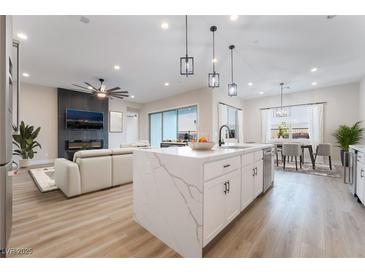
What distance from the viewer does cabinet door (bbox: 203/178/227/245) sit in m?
1.37

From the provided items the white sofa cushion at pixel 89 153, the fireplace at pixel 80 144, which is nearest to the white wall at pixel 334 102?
the white sofa cushion at pixel 89 153

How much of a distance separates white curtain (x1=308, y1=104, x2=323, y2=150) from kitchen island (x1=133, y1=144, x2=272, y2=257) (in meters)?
6.06

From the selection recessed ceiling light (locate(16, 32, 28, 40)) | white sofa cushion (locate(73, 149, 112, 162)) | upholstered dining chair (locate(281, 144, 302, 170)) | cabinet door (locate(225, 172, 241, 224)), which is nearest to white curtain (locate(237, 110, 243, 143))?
upholstered dining chair (locate(281, 144, 302, 170))

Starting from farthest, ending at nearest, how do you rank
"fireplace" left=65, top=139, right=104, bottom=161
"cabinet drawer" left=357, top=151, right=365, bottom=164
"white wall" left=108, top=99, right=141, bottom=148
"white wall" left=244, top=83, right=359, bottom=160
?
"white wall" left=108, top=99, right=141, bottom=148
"fireplace" left=65, top=139, right=104, bottom=161
"white wall" left=244, top=83, right=359, bottom=160
"cabinet drawer" left=357, top=151, right=365, bottom=164

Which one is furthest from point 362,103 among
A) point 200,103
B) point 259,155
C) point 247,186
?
point 247,186

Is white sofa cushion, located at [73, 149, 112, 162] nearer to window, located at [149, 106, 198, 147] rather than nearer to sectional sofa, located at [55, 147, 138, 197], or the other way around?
sectional sofa, located at [55, 147, 138, 197]

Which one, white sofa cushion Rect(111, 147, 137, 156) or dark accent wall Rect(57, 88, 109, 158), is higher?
dark accent wall Rect(57, 88, 109, 158)

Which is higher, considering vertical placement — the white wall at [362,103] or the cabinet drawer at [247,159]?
the white wall at [362,103]

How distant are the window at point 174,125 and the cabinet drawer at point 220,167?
4.88 m

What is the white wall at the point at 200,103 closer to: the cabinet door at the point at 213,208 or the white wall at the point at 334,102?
Answer: the white wall at the point at 334,102

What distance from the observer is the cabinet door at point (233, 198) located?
1707 millimetres
